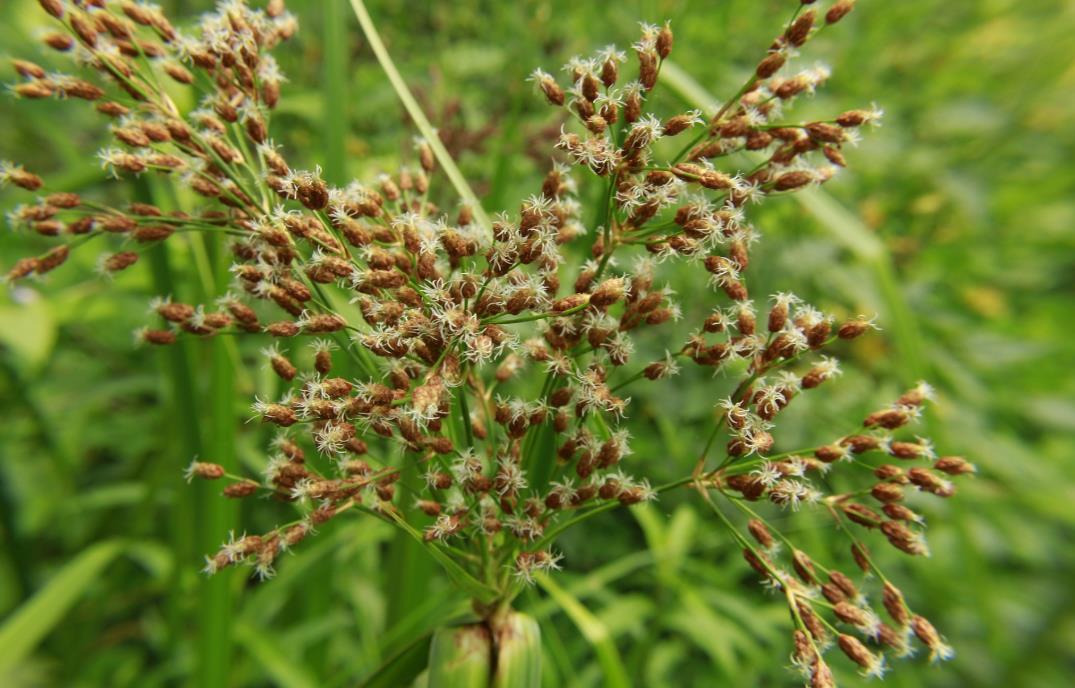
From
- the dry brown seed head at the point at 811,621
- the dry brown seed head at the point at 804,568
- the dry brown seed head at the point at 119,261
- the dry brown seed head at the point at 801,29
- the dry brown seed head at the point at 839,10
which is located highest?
the dry brown seed head at the point at 839,10

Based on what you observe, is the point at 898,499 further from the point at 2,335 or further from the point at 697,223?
the point at 2,335

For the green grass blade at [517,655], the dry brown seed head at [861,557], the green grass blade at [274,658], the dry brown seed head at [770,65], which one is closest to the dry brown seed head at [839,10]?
the dry brown seed head at [770,65]

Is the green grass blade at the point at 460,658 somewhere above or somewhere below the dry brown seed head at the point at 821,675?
above

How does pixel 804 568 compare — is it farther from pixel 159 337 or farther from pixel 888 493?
pixel 159 337

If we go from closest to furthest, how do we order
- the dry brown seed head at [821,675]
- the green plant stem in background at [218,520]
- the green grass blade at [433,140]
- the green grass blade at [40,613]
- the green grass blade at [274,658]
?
the dry brown seed head at [821,675]
the green grass blade at [433,140]
the green plant stem in background at [218,520]
the green grass blade at [40,613]
the green grass blade at [274,658]

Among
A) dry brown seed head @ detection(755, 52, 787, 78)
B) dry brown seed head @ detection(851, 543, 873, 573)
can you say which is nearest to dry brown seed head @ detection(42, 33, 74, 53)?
dry brown seed head @ detection(755, 52, 787, 78)

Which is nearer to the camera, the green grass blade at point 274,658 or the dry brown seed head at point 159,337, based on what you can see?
the dry brown seed head at point 159,337

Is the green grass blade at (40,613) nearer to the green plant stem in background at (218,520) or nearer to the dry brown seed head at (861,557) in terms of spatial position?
the green plant stem in background at (218,520)

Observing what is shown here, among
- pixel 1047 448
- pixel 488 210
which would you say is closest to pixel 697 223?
pixel 488 210

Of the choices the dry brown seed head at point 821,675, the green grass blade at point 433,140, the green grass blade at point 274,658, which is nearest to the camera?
the dry brown seed head at point 821,675
